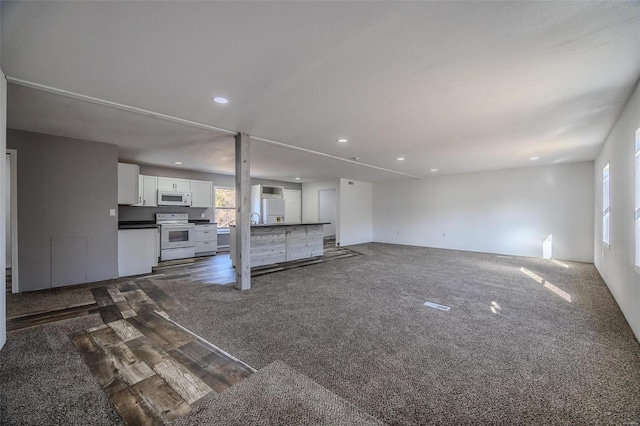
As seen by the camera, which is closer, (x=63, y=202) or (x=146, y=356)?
(x=146, y=356)

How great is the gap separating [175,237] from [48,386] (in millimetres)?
5086

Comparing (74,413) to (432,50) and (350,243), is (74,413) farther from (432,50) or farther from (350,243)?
(350,243)

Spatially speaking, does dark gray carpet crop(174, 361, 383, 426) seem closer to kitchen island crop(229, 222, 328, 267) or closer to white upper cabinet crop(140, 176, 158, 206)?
kitchen island crop(229, 222, 328, 267)

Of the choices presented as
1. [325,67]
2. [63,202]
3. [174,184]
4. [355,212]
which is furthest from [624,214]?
[174,184]

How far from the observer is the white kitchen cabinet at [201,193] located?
724 centimetres

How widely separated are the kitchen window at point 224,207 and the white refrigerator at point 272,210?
3.53 feet

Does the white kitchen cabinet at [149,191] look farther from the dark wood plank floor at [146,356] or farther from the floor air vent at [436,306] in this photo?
the floor air vent at [436,306]

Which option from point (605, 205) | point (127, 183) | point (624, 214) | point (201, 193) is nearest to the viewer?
point (624, 214)

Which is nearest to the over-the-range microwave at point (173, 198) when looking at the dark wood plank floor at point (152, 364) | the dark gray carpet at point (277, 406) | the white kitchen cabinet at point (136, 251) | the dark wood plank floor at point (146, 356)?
the white kitchen cabinet at point (136, 251)

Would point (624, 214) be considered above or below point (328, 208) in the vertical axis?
below

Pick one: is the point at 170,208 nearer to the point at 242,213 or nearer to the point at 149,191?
the point at 149,191

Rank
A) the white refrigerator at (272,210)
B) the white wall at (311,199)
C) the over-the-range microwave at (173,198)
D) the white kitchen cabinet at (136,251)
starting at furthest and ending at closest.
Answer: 1. the white wall at (311,199)
2. the white refrigerator at (272,210)
3. the over-the-range microwave at (173,198)
4. the white kitchen cabinet at (136,251)

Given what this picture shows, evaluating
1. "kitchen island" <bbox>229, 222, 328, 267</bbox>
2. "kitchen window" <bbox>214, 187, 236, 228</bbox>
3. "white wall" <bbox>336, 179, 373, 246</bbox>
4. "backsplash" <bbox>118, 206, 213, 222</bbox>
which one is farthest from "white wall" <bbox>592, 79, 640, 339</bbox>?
"backsplash" <bbox>118, 206, 213, 222</bbox>

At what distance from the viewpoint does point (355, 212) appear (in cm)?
969
